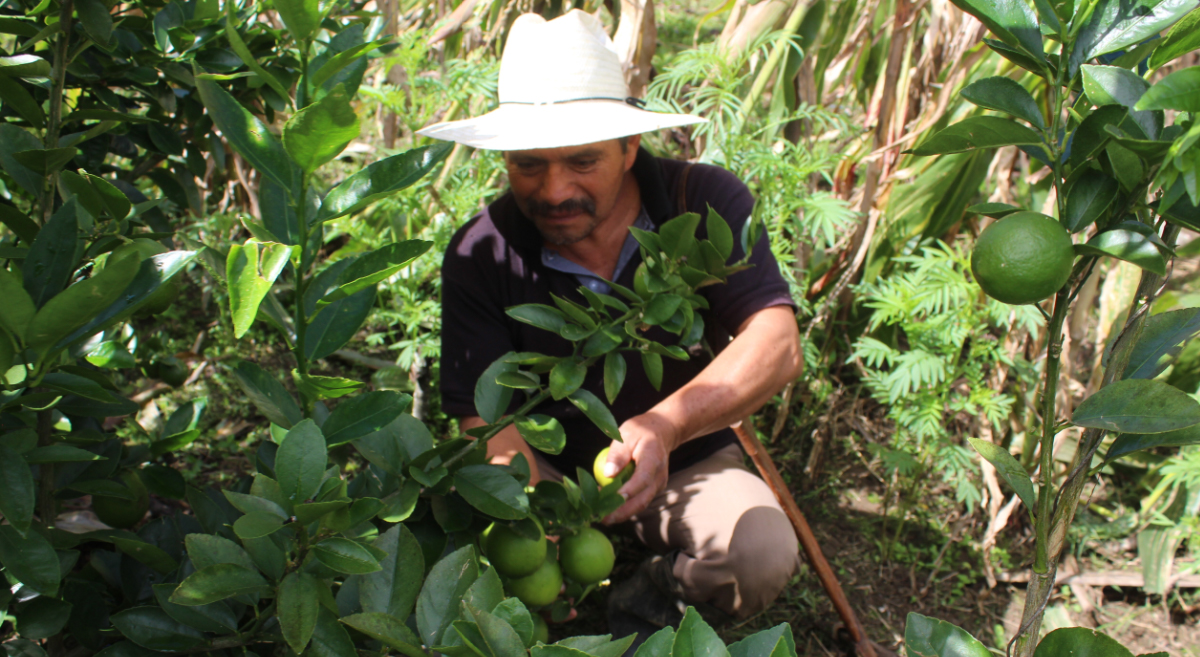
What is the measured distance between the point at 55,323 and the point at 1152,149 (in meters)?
0.79

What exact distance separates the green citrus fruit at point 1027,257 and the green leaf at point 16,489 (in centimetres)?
84

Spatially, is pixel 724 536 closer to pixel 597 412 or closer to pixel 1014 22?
pixel 597 412

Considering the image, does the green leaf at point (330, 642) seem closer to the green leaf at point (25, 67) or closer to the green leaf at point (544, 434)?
the green leaf at point (544, 434)

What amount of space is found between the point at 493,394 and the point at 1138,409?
24.8 inches

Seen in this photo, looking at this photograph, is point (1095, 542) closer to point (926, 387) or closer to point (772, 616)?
point (926, 387)

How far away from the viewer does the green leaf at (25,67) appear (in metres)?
0.82

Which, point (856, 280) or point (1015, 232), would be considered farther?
point (856, 280)

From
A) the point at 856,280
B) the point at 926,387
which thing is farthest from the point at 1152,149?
the point at 856,280

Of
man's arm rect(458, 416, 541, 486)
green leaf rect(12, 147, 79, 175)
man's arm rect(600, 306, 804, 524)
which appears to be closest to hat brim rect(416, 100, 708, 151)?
man's arm rect(600, 306, 804, 524)

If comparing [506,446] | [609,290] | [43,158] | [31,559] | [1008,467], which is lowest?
[506,446]

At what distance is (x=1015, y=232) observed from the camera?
0.55 meters

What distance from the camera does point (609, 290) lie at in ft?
5.93

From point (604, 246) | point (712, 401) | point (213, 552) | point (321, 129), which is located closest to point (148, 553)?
point (213, 552)

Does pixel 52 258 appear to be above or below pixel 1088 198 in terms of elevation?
below
